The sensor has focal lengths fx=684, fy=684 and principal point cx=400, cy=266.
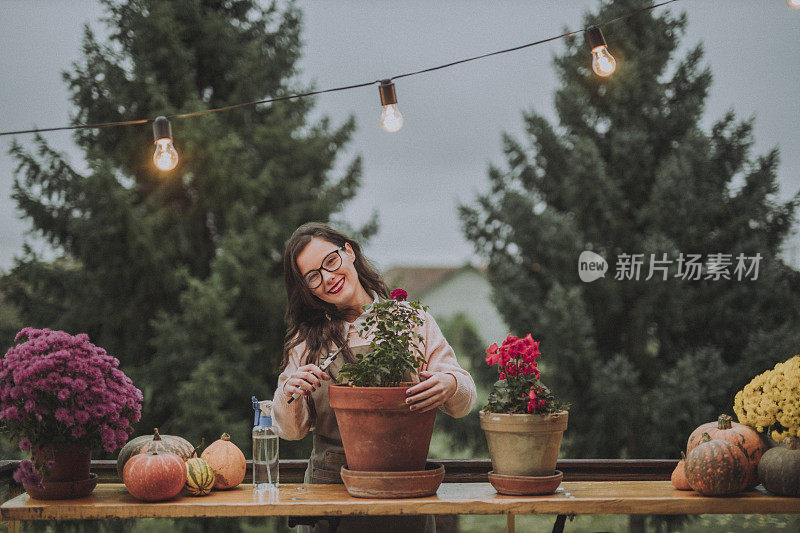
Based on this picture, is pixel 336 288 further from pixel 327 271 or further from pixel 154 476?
pixel 154 476

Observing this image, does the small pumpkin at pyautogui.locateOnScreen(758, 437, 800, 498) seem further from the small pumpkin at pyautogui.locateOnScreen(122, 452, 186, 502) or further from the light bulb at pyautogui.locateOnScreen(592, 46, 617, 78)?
the small pumpkin at pyautogui.locateOnScreen(122, 452, 186, 502)

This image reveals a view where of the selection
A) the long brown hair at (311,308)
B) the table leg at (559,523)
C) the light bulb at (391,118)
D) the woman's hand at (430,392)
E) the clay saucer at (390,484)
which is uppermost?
the light bulb at (391,118)

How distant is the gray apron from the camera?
197cm

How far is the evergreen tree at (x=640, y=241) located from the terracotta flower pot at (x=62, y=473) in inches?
173

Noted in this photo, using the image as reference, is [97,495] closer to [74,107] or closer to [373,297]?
[373,297]

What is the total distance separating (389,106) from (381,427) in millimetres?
1255

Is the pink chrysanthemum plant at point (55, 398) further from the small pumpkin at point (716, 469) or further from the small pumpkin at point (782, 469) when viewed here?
the small pumpkin at point (782, 469)

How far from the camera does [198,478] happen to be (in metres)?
1.86

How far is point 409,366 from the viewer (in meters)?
1.74

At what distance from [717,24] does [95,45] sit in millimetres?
5822

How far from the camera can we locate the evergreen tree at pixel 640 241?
5633 mm

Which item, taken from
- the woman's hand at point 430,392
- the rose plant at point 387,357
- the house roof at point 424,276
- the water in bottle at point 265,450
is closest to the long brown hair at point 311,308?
the water in bottle at point 265,450

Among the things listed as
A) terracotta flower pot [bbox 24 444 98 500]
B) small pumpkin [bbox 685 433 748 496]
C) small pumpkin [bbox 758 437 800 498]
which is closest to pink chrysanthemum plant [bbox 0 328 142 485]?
terracotta flower pot [bbox 24 444 98 500]

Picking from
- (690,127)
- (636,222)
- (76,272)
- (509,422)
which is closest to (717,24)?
(690,127)
